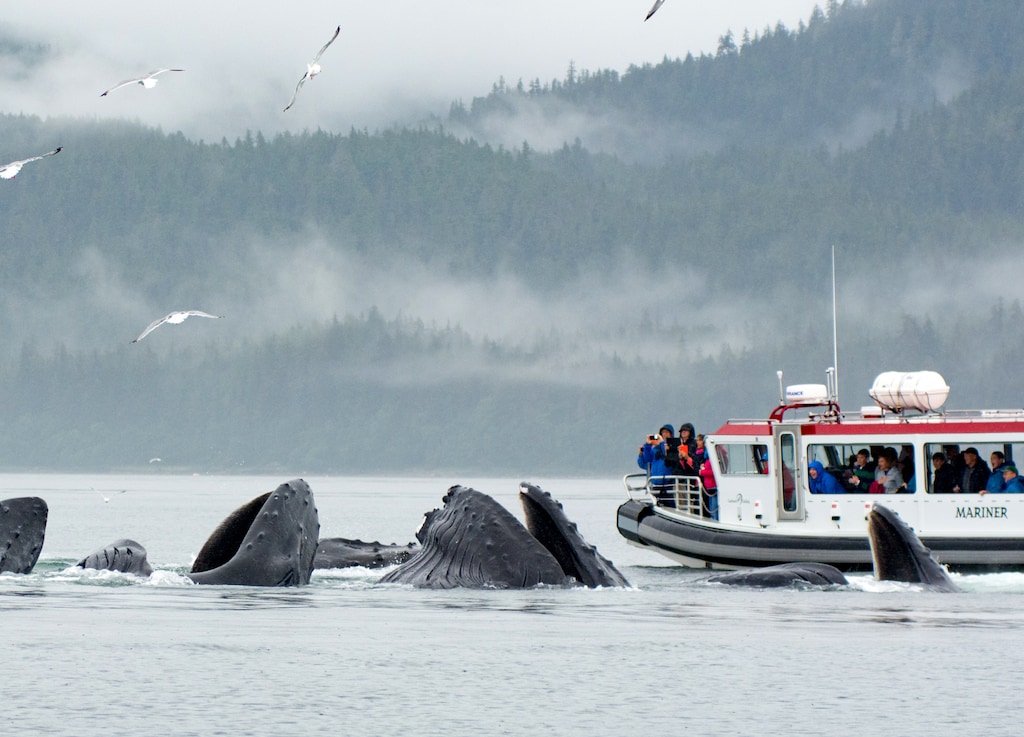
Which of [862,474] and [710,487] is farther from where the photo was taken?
[710,487]

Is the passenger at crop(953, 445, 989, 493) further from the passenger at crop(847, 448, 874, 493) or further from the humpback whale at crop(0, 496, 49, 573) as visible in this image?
the humpback whale at crop(0, 496, 49, 573)

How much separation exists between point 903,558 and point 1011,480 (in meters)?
8.79

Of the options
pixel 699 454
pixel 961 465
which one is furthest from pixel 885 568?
pixel 699 454

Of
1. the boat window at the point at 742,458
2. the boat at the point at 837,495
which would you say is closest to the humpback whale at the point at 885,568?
the boat at the point at 837,495

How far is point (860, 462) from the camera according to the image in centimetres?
3259

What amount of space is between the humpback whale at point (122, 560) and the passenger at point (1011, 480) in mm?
16281

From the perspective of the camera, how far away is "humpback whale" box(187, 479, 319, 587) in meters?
16.9

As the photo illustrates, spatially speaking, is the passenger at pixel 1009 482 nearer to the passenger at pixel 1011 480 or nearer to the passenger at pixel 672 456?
the passenger at pixel 1011 480

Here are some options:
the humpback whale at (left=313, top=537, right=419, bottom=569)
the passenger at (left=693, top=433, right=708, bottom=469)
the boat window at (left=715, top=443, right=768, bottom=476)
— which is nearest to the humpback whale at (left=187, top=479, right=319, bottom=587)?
the humpback whale at (left=313, top=537, right=419, bottom=569)

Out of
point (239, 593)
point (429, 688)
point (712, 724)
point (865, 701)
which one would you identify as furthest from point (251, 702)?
point (239, 593)

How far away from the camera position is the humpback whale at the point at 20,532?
62.5ft

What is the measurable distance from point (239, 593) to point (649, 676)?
18.9 feet

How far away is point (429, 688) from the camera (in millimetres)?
12992

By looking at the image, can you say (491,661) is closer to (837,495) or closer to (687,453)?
(837,495)
